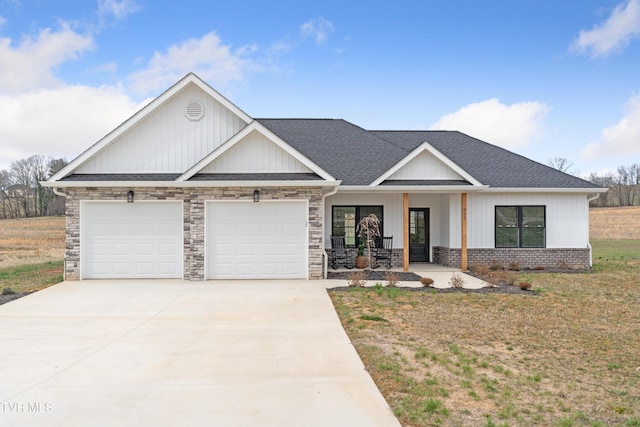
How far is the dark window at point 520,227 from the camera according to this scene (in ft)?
50.6

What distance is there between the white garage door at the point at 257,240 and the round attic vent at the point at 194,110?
3.07 metres

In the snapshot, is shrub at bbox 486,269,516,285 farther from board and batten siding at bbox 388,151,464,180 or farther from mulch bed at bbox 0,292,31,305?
mulch bed at bbox 0,292,31,305

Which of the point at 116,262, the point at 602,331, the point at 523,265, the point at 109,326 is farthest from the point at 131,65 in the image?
the point at 602,331

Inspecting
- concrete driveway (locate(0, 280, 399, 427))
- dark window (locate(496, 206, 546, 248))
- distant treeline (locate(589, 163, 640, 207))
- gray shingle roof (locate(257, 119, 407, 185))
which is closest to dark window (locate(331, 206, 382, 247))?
gray shingle roof (locate(257, 119, 407, 185))

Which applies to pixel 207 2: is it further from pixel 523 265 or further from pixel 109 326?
pixel 523 265

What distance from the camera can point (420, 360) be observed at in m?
5.73

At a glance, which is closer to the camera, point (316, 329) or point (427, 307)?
point (316, 329)

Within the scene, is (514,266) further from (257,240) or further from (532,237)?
(257,240)

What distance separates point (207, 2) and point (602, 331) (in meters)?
16.3

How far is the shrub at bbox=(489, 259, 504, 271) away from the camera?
1483 centimetres

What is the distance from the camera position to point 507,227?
608 inches

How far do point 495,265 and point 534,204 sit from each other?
9.19ft

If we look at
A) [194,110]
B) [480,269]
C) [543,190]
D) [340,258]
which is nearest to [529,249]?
[543,190]

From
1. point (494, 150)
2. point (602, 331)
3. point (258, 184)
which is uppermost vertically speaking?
point (494, 150)
